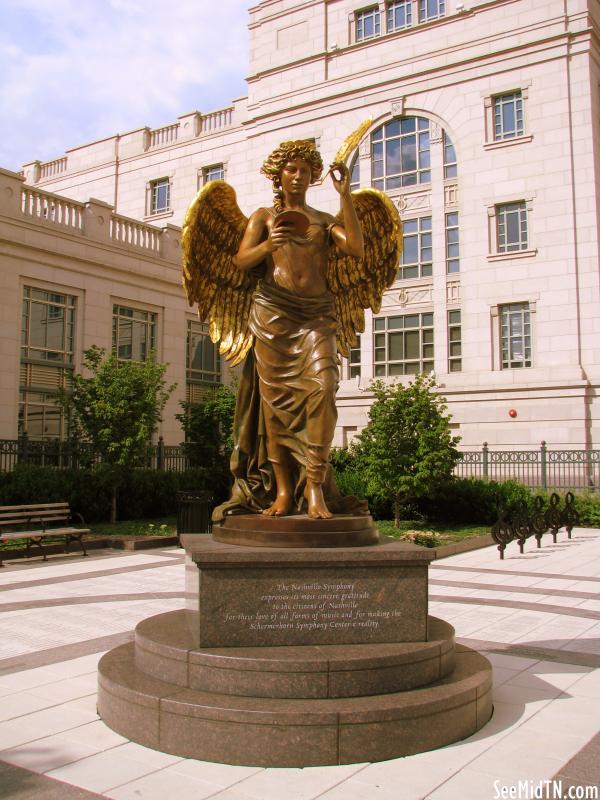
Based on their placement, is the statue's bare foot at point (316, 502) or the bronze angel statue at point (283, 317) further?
the bronze angel statue at point (283, 317)

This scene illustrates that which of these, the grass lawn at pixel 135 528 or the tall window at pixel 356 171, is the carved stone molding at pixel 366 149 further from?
the grass lawn at pixel 135 528

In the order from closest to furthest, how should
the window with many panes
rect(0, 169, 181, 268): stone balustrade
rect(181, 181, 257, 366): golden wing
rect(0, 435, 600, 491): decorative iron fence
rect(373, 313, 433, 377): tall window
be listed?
rect(181, 181, 257, 366): golden wing, rect(0, 435, 600, 491): decorative iron fence, rect(0, 169, 181, 268): stone balustrade, the window with many panes, rect(373, 313, 433, 377): tall window

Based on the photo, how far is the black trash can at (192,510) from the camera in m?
15.4

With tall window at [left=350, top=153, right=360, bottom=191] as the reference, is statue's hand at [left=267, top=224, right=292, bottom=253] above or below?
below

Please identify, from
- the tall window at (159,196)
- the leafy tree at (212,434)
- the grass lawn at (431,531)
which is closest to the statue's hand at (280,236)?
the grass lawn at (431,531)

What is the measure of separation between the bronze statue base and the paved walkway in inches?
58.4

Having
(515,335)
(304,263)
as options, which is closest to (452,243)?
(515,335)

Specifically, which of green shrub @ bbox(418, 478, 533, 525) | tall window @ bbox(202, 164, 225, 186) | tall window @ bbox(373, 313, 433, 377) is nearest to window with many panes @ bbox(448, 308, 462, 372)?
tall window @ bbox(373, 313, 433, 377)

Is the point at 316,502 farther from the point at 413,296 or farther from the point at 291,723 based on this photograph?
the point at 413,296

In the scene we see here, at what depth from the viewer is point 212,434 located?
21.2 meters

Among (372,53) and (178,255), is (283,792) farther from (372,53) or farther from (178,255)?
(372,53)

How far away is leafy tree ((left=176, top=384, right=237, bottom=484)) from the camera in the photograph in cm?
2086

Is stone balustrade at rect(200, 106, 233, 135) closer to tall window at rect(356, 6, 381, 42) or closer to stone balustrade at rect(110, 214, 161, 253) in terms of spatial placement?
tall window at rect(356, 6, 381, 42)

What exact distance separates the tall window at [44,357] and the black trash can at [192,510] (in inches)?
267
